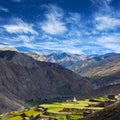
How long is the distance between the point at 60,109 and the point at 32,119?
462 inches

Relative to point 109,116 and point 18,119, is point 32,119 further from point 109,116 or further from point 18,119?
point 109,116

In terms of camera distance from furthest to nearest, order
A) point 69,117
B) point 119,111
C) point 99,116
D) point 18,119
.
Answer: point 18,119, point 69,117, point 99,116, point 119,111

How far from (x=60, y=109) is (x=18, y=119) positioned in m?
12.3

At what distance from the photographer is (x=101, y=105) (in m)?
95.5

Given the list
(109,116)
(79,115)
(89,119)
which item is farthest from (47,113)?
(109,116)

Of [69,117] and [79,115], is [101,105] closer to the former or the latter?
[79,115]

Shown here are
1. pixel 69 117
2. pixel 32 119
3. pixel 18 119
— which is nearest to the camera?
pixel 69 117

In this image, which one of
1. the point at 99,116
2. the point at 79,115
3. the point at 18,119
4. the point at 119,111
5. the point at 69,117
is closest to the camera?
the point at 119,111

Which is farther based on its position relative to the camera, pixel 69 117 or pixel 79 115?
pixel 79 115

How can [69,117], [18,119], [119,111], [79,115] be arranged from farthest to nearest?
[18,119]
[79,115]
[69,117]
[119,111]

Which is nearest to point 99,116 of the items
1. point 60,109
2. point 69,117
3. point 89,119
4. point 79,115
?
point 89,119

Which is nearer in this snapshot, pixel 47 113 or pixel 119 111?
pixel 119 111

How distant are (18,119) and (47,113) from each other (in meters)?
8.91

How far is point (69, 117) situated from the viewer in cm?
7869
